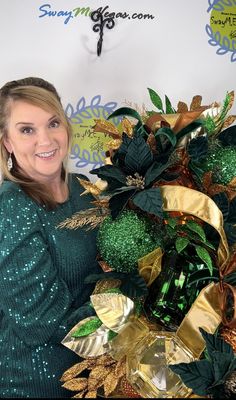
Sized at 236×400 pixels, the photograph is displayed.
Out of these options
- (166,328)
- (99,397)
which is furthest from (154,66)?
(99,397)

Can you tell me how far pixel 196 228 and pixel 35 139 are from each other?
46 centimetres

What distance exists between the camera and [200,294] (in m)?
0.83

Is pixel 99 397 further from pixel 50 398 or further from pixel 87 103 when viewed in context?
pixel 87 103

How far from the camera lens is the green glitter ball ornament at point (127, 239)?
82cm

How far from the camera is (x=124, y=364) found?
0.86 metres

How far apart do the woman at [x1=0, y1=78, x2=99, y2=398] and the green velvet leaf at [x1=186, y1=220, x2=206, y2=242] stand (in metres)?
0.28

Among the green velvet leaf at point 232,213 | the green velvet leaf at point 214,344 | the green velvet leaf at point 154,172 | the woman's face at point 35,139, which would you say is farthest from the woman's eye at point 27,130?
the green velvet leaf at point 214,344

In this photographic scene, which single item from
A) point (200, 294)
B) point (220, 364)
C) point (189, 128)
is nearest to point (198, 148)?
point (189, 128)

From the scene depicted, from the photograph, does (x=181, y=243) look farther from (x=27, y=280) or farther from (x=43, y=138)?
(x=43, y=138)

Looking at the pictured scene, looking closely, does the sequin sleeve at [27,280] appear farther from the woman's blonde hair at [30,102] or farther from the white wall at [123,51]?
the white wall at [123,51]

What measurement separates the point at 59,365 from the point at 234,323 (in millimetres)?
422

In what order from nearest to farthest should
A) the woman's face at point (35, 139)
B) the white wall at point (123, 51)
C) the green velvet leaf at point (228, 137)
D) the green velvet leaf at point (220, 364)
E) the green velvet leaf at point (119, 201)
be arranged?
the green velvet leaf at point (220, 364) → the green velvet leaf at point (119, 201) → the green velvet leaf at point (228, 137) → the woman's face at point (35, 139) → the white wall at point (123, 51)

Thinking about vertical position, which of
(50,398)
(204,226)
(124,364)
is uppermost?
(204,226)

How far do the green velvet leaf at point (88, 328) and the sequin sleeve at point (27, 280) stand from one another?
0.44ft
